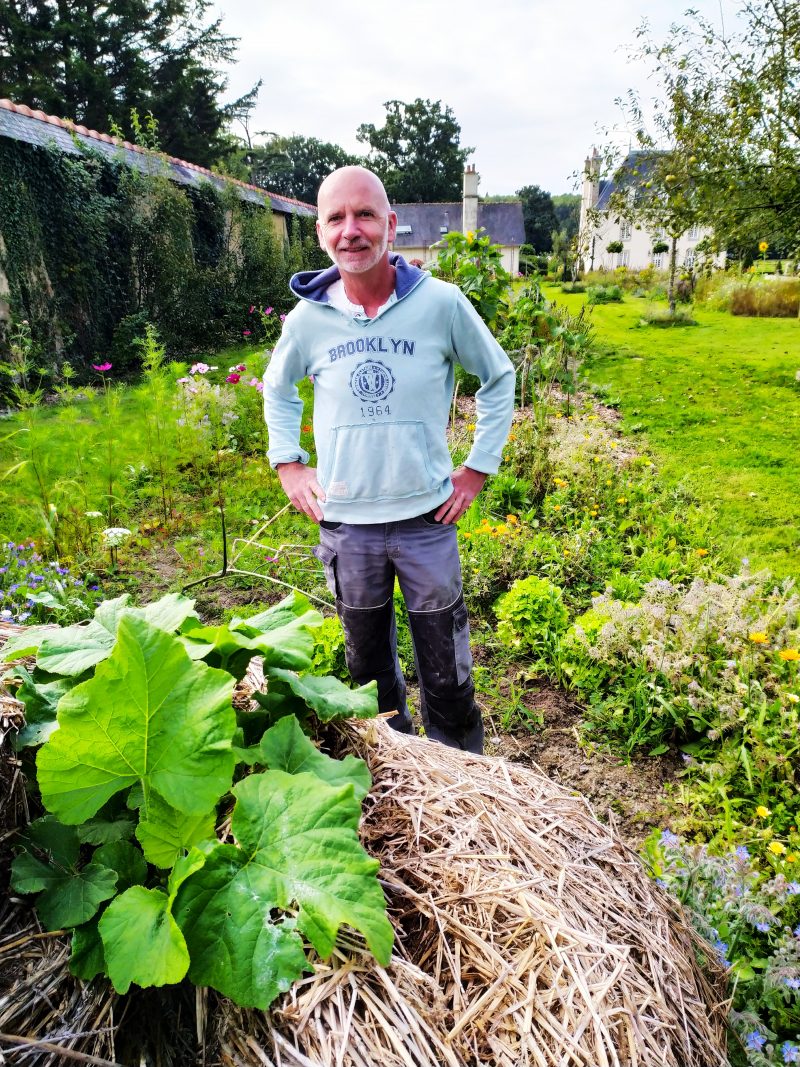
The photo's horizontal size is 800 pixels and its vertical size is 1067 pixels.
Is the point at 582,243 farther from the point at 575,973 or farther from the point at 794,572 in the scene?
the point at 575,973

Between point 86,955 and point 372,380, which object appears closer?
point 86,955

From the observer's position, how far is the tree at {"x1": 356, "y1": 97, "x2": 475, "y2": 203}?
52.8m

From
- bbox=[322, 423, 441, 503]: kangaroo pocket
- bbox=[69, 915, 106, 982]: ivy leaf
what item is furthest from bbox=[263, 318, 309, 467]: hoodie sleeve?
bbox=[69, 915, 106, 982]: ivy leaf

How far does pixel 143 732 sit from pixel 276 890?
0.28 meters

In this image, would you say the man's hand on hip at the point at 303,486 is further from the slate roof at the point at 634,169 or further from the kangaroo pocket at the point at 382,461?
the slate roof at the point at 634,169

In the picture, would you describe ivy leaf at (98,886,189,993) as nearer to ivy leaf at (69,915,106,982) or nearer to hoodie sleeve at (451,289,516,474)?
ivy leaf at (69,915,106,982)

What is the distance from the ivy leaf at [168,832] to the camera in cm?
87

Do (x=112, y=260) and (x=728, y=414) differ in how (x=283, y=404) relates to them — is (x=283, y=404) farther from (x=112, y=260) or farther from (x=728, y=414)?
(x=112, y=260)

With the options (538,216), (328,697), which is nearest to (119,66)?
(328,697)

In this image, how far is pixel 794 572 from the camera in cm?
410

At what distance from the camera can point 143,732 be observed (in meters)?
0.89

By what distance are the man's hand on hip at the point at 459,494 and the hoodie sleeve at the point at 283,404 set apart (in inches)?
23.9

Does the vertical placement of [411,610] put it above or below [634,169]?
below

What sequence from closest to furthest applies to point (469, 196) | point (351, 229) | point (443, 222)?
point (351, 229)
point (469, 196)
point (443, 222)
